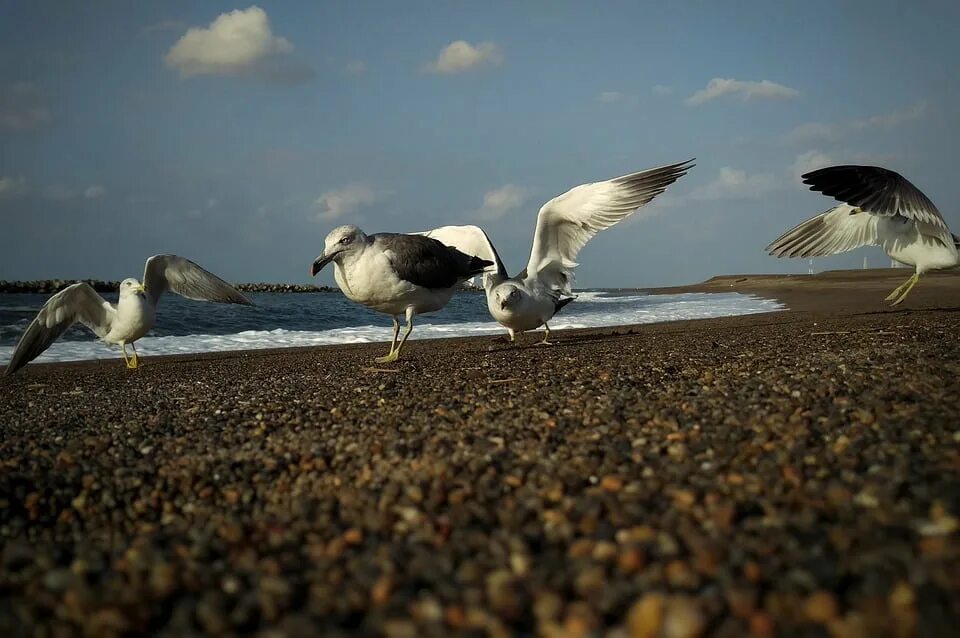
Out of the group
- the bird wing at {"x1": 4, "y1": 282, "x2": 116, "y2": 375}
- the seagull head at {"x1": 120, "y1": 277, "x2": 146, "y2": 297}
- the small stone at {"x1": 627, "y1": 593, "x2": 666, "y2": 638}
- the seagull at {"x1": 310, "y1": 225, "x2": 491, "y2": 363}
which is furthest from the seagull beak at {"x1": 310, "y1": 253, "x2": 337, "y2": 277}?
the small stone at {"x1": 627, "y1": 593, "x2": 666, "y2": 638}

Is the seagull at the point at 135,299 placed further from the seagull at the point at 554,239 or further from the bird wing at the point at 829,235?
the bird wing at the point at 829,235

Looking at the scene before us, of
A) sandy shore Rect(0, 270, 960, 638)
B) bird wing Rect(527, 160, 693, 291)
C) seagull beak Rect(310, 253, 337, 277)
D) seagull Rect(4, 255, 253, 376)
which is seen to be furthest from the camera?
seagull Rect(4, 255, 253, 376)

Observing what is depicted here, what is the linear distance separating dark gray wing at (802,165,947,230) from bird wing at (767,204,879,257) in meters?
2.76

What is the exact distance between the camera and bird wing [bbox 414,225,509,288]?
28.9 ft

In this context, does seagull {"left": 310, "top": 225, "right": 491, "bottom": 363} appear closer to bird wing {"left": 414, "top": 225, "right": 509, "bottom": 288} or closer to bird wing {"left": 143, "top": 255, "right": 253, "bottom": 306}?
bird wing {"left": 414, "top": 225, "right": 509, "bottom": 288}

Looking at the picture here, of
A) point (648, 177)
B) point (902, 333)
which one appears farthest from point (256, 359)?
point (902, 333)

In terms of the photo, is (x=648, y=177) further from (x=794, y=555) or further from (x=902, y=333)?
(x=794, y=555)

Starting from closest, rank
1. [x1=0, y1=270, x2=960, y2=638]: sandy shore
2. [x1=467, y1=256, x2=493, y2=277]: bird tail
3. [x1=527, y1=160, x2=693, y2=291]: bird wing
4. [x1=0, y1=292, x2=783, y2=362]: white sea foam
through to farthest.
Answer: [x1=0, y1=270, x2=960, y2=638]: sandy shore
[x1=527, y1=160, x2=693, y2=291]: bird wing
[x1=467, y1=256, x2=493, y2=277]: bird tail
[x1=0, y1=292, x2=783, y2=362]: white sea foam

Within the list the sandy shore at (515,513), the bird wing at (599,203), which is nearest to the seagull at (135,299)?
the bird wing at (599,203)

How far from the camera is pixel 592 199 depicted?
7.86 metres

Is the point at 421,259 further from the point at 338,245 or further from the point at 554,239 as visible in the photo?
the point at 554,239

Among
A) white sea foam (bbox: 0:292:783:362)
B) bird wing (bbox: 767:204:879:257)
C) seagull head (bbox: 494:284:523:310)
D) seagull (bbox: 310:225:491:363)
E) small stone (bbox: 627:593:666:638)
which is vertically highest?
bird wing (bbox: 767:204:879:257)

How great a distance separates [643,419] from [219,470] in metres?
2.02

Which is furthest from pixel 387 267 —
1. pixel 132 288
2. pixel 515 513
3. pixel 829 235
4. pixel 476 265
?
pixel 829 235
